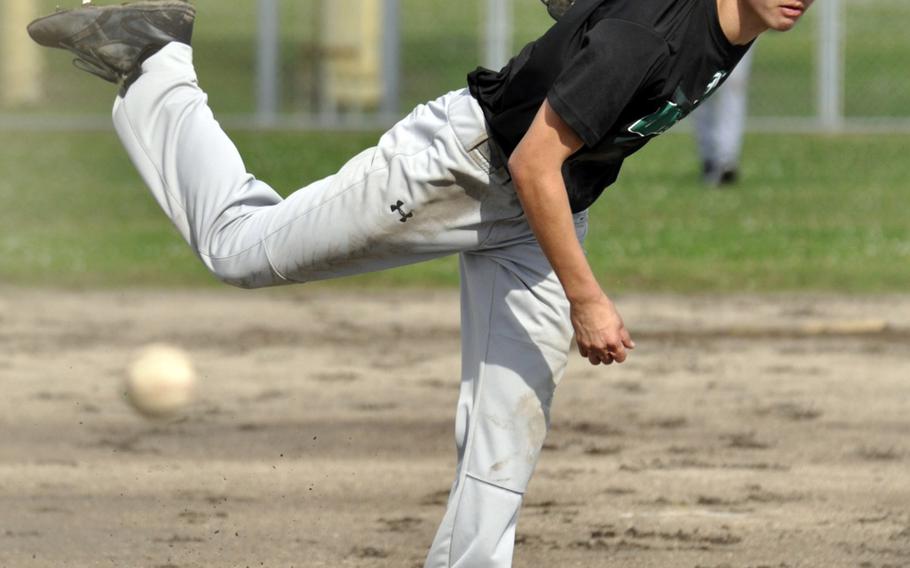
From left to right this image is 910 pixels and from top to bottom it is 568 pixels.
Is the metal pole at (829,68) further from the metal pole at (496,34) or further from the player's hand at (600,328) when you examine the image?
the player's hand at (600,328)

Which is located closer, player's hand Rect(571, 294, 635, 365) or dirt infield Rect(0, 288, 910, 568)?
player's hand Rect(571, 294, 635, 365)

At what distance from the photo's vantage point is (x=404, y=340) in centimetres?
917

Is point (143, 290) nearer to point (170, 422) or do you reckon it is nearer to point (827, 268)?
point (170, 422)

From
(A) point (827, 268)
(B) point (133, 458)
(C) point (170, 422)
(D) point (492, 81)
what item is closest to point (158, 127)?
(D) point (492, 81)

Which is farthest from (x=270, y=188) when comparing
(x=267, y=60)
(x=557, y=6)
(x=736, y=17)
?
(x=267, y=60)

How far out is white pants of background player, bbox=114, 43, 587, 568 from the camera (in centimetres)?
429

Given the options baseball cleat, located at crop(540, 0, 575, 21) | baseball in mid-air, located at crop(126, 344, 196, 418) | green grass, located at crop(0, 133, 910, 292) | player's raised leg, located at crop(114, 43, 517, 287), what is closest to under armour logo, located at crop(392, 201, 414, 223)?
player's raised leg, located at crop(114, 43, 517, 287)

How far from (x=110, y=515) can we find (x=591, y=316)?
242cm

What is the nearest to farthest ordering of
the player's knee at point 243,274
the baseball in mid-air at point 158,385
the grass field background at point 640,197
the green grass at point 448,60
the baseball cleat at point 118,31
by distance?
the player's knee at point 243,274 → the baseball cleat at point 118,31 → the baseball in mid-air at point 158,385 → the grass field background at point 640,197 → the green grass at point 448,60

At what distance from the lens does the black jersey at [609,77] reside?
385 centimetres

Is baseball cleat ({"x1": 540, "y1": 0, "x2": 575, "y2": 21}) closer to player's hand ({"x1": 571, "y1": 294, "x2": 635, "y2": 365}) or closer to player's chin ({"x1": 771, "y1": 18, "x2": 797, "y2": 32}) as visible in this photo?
player's chin ({"x1": 771, "y1": 18, "x2": 797, "y2": 32})

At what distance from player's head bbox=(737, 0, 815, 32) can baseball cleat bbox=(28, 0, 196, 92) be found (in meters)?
1.76

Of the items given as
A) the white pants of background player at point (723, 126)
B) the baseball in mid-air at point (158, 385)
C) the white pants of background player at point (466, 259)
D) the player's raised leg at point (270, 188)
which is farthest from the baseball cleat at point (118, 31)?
the white pants of background player at point (723, 126)

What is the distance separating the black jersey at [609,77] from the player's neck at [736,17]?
0.07ft
